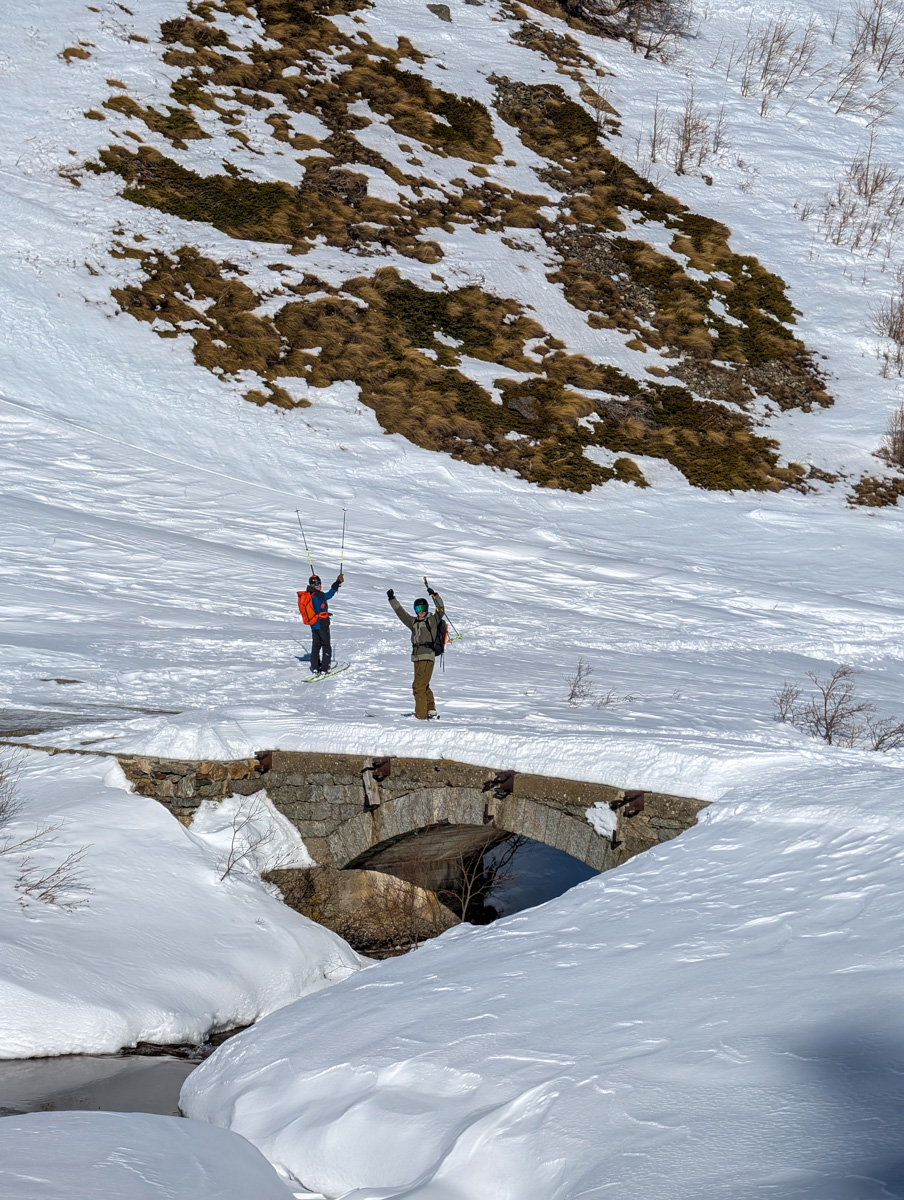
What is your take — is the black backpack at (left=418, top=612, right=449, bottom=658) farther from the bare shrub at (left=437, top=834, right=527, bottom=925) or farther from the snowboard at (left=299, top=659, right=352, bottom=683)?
the bare shrub at (left=437, top=834, right=527, bottom=925)

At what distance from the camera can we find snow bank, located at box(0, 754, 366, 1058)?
27.8 ft

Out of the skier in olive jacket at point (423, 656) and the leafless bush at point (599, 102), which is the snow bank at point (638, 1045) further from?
the leafless bush at point (599, 102)

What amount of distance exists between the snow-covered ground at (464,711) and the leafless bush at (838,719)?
16.6 inches

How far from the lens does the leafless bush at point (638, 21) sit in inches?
1542

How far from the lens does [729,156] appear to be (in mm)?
34812

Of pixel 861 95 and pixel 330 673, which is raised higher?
pixel 861 95

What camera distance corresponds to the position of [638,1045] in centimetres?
552

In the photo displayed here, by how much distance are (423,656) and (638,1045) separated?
624 centimetres

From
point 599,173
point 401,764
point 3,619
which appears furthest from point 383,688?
point 599,173

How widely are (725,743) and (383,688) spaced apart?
14.5 ft

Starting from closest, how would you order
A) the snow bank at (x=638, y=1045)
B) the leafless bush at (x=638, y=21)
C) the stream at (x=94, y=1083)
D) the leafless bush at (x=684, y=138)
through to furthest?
the snow bank at (x=638, y=1045), the stream at (x=94, y=1083), the leafless bush at (x=684, y=138), the leafless bush at (x=638, y=21)

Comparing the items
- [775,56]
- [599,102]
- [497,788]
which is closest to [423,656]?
[497,788]

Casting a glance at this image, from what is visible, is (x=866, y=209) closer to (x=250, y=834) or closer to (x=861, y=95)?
(x=861, y=95)

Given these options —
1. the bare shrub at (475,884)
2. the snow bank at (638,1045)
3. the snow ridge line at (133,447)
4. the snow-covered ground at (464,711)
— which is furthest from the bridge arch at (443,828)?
the snow ridge line at (133,447)
